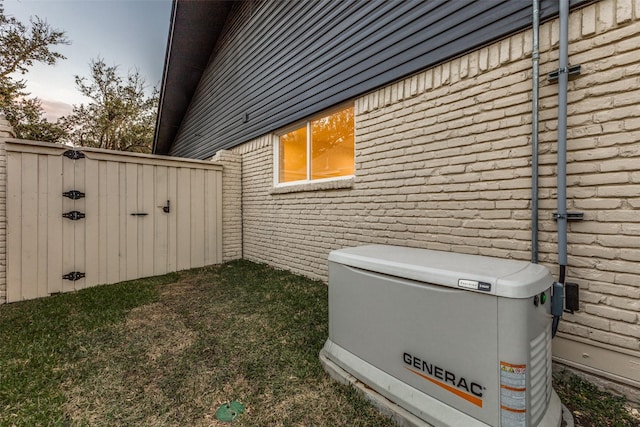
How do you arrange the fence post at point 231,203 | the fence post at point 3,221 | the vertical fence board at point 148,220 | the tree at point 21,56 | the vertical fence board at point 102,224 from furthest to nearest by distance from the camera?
the tree at point 21,56, the fence post at point 231,203, the vertical fence board at point 148,220, the vertical fence board at point 102,224, the fence post at point 3,221

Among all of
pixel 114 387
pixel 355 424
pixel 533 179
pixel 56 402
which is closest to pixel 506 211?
pixel 533 179

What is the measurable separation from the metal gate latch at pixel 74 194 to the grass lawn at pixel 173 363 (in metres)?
1.44

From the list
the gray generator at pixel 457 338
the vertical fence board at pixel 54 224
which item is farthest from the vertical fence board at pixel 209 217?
the gray generator at pixel 457 338

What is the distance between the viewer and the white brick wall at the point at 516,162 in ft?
5.58

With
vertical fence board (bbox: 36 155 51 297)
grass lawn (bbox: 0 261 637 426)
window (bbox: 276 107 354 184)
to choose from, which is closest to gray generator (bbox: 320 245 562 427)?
grass lawn (bbox: 0 261 637 426)

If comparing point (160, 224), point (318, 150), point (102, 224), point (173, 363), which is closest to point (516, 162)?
point (318, 150)

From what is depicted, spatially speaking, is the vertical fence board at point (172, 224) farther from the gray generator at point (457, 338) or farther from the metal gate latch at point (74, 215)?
the gray generator at point (457, 338)

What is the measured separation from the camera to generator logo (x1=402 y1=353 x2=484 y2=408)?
1217 millimetres

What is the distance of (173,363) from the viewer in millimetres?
2033

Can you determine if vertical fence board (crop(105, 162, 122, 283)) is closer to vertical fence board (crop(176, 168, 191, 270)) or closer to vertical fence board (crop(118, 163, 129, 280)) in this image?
vertical fence board (crop(118, 163, 129, 280))

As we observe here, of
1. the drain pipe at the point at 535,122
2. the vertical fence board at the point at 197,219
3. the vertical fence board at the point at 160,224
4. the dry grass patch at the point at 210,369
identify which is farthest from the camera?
the vertical fence board at the point at 197,219

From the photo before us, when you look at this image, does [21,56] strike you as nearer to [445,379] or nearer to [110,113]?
[110,113]

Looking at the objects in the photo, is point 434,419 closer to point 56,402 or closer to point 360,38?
point 56,402

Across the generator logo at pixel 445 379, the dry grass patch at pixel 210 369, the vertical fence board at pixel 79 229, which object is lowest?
the dry grass patch at pixel 210 369
